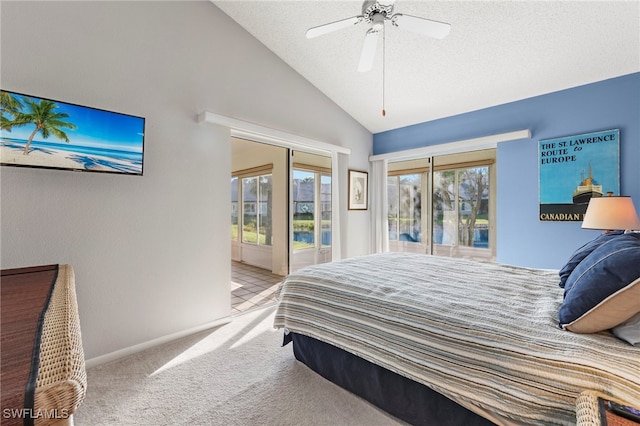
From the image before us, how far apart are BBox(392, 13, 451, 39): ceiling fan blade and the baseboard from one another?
3114mm

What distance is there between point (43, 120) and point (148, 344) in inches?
74.8

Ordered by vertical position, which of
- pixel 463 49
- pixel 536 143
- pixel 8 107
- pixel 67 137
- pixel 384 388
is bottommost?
pixel 384 388

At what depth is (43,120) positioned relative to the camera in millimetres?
1906

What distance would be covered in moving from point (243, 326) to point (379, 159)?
3291 mm

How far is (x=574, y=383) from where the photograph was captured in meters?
1.01

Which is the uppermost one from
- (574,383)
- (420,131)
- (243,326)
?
(420,131)

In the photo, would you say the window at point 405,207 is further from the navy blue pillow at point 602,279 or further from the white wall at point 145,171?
the navy blue pillow at point 602,279

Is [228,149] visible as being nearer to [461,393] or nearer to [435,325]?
[435,325]

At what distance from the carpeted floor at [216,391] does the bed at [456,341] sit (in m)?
0.16

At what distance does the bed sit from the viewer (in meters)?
1.04

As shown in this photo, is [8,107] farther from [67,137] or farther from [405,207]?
[405,207]

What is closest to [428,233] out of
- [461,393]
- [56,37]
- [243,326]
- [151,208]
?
[243,326]

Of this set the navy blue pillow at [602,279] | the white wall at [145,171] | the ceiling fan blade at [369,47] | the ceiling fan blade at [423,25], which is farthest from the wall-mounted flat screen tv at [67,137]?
the navy blue pillow at [602,279]

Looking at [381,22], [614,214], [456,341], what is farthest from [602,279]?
[381,22]
